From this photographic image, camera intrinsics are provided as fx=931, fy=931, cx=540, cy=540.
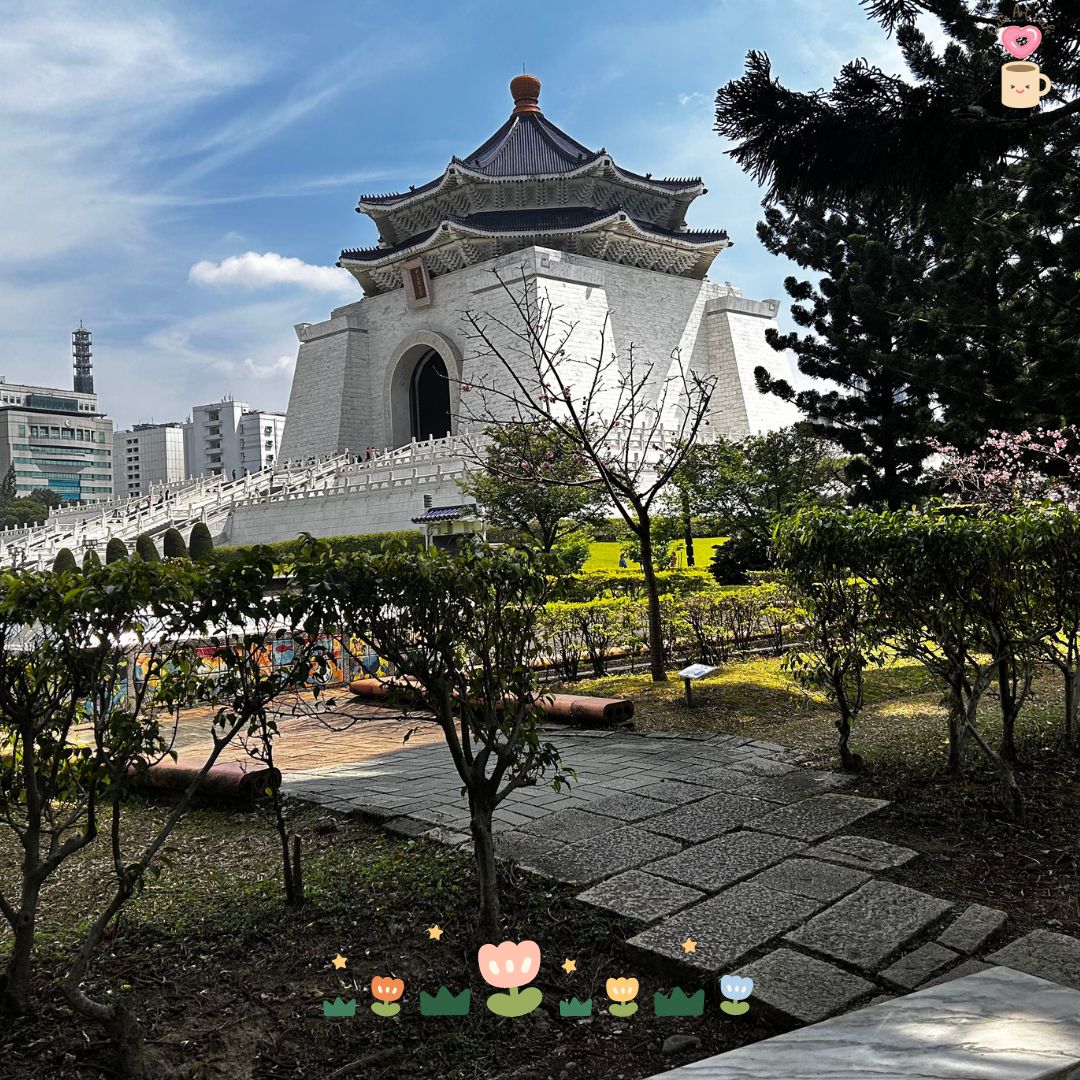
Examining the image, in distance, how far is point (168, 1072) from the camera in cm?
234

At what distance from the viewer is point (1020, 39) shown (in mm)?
3725

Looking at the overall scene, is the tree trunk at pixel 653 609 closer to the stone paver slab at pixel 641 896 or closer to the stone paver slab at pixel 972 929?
the stone paver slab at pixel 641 896

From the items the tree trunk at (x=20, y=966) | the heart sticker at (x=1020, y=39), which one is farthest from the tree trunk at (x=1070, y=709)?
the tree trunk at (x=20, y=966)

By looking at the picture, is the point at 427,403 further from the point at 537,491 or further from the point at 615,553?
the point at 537,491

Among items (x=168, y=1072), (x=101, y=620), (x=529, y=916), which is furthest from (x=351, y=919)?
(x=101, y=620)

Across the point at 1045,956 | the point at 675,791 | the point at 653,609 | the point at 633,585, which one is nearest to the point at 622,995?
the point at 1045,956

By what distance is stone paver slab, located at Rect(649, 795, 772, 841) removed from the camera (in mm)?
4051

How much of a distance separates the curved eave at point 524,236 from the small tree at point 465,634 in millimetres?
30243

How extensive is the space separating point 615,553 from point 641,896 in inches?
622

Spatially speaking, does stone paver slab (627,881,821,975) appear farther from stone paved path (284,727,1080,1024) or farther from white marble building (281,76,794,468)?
white marble building (281,76,794,468)

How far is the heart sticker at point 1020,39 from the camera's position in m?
3.70

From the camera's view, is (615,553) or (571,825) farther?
(615,553)

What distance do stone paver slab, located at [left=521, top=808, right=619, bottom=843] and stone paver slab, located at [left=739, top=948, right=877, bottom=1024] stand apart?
1318mm

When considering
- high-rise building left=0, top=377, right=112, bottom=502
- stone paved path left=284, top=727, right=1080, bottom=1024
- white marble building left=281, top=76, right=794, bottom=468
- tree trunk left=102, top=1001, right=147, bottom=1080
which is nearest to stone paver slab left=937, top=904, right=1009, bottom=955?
stone paved path left=284, top=727, right=1080, bottom=1024
